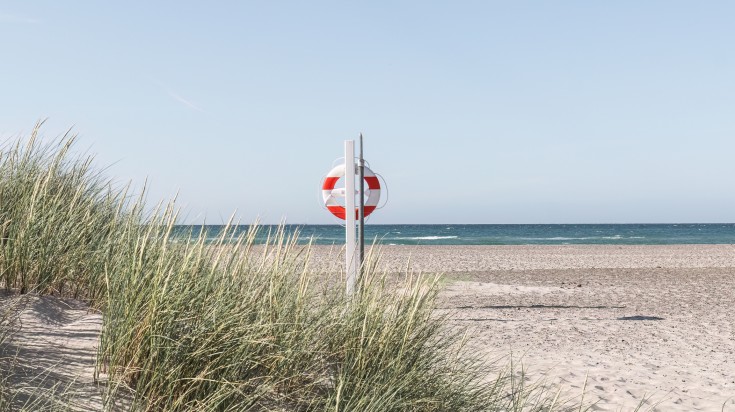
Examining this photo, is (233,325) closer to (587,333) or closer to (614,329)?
(587,333)

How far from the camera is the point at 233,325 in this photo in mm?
2842

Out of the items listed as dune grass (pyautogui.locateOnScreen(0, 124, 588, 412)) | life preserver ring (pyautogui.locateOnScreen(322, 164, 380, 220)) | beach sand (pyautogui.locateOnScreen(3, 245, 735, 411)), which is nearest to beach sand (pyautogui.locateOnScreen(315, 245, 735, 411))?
beach sand (pyautogui.locateOnScreen(3, 245, 735, 411))

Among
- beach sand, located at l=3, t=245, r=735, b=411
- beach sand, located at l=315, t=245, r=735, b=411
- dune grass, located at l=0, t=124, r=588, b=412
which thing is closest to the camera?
dune grass, located at l=0, t=124, r=588, b=412

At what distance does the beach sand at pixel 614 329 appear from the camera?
541 centimetres

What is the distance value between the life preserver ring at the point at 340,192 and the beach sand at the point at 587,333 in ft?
4.20

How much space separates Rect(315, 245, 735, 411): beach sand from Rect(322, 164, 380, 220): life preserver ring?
5.45 ft

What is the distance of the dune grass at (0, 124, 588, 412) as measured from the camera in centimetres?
266

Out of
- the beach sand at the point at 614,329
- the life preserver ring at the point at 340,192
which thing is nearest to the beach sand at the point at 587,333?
the beach sand at the point at 614,329

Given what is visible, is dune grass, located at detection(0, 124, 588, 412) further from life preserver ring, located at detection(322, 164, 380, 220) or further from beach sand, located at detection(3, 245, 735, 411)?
life preserver ring, located at detection(322, 164, 380, 220)

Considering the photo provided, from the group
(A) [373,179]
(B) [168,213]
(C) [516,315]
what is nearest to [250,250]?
(B) [168,213]

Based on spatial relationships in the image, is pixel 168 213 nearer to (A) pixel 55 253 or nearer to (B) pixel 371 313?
(A) pixel 55 253

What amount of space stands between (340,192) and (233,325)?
489 centimetres

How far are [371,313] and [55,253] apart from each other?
1.80 m

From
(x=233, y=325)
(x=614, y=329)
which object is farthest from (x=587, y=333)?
(x=233, y=325)
